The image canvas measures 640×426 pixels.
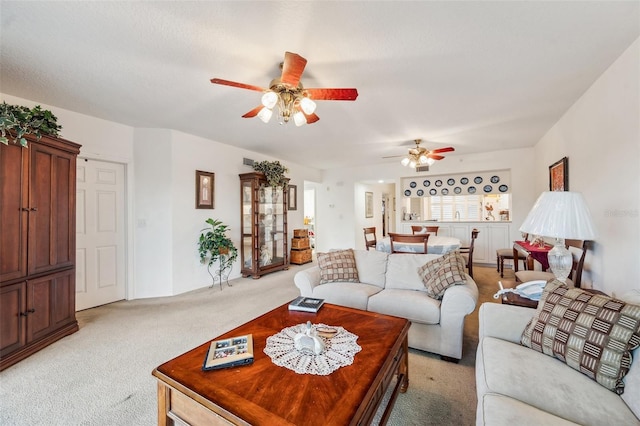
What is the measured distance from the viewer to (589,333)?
49.1 inches

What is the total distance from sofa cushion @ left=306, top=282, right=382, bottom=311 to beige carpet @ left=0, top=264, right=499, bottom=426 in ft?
2.03

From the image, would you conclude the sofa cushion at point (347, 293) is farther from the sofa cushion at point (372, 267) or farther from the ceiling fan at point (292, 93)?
the ceiling fan at point (292, 93)

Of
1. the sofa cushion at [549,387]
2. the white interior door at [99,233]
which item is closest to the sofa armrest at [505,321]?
the sofa cushion at [549,387]

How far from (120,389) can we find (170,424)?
91cm

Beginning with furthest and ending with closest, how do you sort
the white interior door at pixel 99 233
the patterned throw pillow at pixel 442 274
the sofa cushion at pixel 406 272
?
the white interior door at pixel 99 233
the sofa cushion at pixel 406 272
the patterned throw pillow at pixel 442 274

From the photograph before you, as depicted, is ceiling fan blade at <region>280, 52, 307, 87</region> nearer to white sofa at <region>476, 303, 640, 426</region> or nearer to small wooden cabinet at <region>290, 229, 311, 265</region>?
white sofa at <region>476, 303, 640, 426</region>

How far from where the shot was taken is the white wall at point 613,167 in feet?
→ 6.26

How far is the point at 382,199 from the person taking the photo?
9.25 m

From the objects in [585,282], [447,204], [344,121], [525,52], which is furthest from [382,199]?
[525,52]

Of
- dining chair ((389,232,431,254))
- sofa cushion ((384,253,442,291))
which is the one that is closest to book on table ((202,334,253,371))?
sofa cushion ((384,253,442,291))

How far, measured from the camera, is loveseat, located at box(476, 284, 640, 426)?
101 centimetres

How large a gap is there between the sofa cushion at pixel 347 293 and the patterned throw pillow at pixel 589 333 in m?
1.27

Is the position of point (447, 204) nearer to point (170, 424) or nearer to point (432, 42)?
point (432, 42)

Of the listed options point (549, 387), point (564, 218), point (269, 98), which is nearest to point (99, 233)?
point (269, 98)
